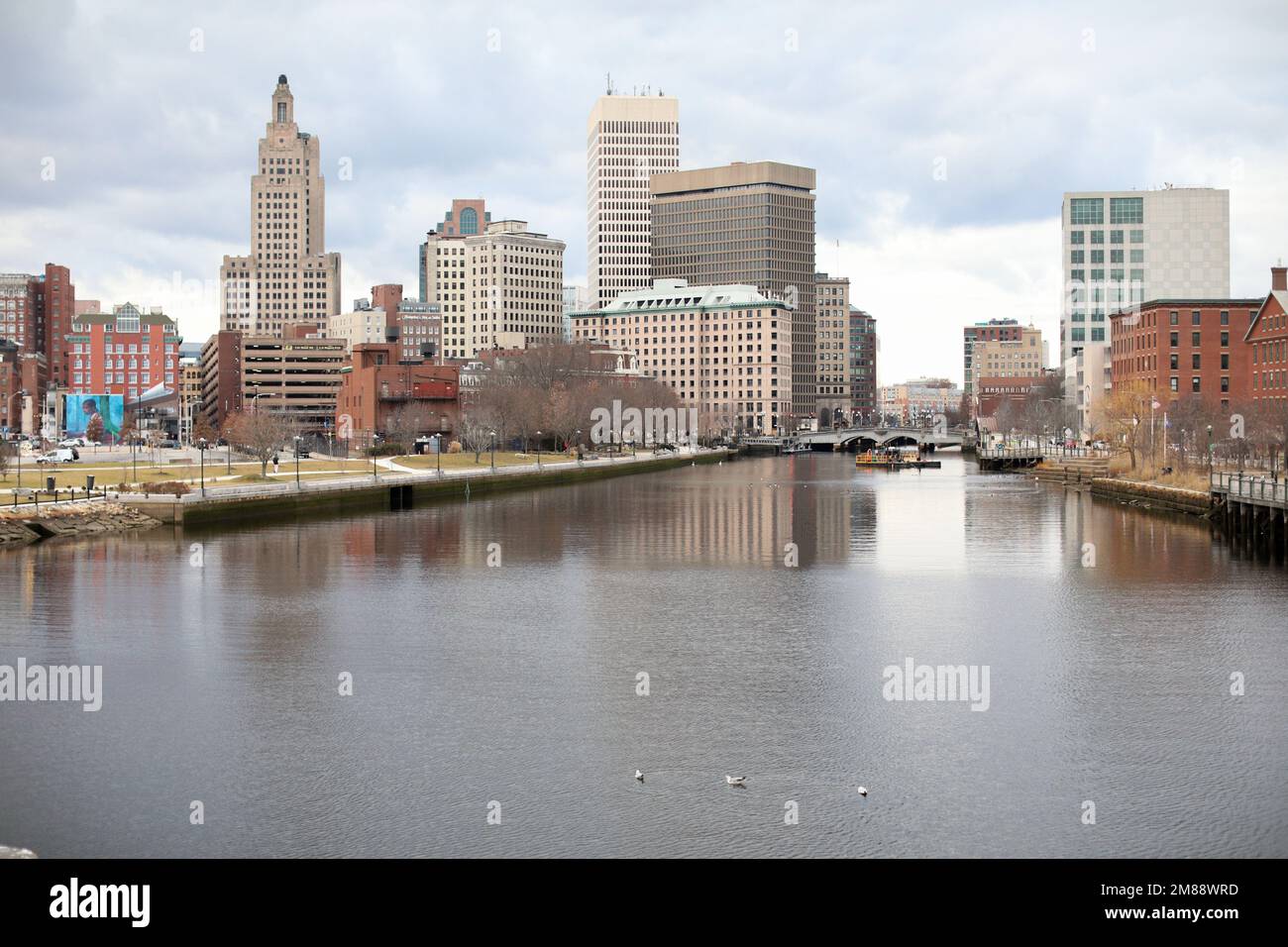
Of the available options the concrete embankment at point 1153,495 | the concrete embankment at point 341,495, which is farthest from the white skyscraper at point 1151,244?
the concrete embankment at point 341,495

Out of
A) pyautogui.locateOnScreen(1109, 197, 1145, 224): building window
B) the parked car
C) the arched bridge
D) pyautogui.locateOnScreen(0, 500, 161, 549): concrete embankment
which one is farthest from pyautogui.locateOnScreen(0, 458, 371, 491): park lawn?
the arched bridge

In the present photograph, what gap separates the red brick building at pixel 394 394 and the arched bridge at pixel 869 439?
71.4 meters

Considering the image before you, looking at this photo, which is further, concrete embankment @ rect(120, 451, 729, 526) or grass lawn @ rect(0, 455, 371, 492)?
grass lawn @ rect(0, 455, 371, 492)

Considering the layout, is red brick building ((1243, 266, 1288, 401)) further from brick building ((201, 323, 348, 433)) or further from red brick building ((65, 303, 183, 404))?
red brick building ((65, 303, 183, 404))

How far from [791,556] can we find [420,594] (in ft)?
43.1

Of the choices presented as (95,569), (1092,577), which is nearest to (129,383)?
(95,569)

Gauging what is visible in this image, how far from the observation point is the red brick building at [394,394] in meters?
112

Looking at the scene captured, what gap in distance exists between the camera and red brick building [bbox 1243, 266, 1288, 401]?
8462cm

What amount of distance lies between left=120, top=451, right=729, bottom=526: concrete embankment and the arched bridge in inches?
3413

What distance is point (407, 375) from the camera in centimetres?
11444

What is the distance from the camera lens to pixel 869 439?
604 feet

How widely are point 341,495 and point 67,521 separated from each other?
15.5 metres

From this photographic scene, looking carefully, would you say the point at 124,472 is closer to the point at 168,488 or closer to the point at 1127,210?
the point at 168,488

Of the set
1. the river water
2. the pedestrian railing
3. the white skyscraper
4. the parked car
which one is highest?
the white skyscraper
